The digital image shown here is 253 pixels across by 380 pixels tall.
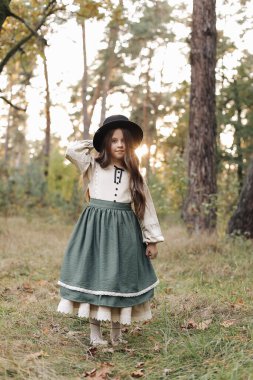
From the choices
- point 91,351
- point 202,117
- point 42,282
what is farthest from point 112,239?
point 202,117

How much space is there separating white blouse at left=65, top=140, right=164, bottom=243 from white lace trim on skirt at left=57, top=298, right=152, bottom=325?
0.59 metres

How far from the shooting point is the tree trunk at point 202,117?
956 cm

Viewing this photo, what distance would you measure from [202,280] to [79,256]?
263 centimetres

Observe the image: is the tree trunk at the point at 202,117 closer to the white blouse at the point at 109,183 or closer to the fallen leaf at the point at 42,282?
the fallen leaf at the point at 42,282

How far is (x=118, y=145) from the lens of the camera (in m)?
4.38

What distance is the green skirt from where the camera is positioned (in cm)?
415

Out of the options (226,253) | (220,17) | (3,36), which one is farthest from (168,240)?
(220,17)

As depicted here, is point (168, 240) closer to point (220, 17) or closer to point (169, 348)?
point (169, 348)

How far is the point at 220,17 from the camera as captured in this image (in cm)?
1898

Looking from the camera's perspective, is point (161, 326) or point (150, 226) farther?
point (161, 326)

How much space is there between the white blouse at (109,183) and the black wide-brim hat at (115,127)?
0.25ft

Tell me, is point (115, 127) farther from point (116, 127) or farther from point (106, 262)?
point (106, 262)

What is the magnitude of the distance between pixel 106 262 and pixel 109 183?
67 centimetres

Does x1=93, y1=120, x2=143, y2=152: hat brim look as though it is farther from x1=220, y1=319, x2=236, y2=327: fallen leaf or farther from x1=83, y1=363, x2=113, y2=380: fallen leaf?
x1=83, y1=363, x2=113, y2=380: fallen leaf
